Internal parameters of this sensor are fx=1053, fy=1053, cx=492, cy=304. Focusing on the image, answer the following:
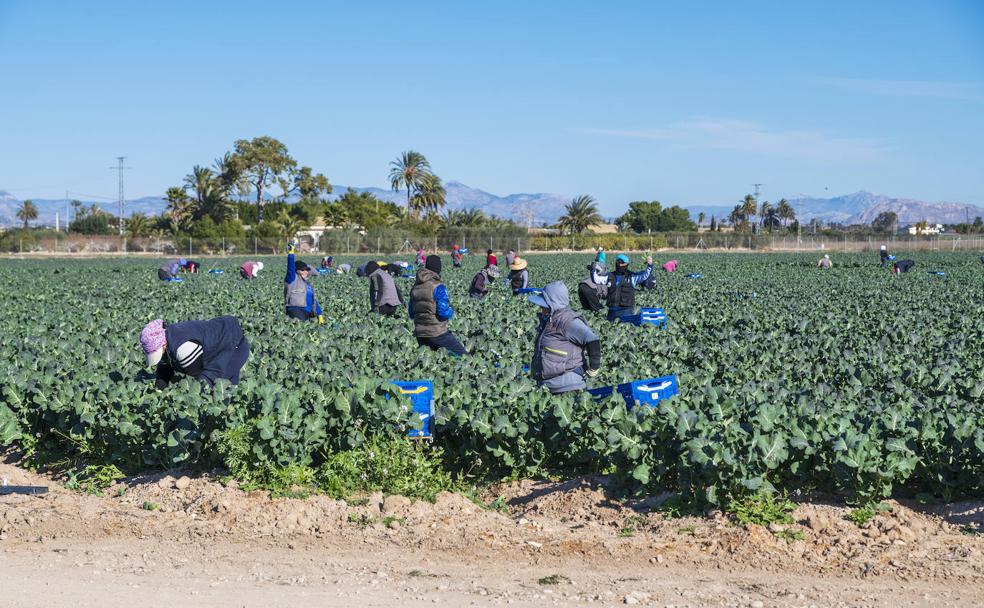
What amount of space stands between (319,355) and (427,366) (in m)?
1.75

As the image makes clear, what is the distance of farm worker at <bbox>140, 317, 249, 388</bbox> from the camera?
8539mm

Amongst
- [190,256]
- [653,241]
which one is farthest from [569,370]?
[653,241]

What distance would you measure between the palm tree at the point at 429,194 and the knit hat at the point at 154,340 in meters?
95.8

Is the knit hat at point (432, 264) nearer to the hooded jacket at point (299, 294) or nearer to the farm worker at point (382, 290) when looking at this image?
the farm worker at point (382, 290)

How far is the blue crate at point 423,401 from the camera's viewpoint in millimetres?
8547

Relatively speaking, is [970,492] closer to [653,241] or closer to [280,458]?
[280,458]

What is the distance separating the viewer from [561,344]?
8883mm

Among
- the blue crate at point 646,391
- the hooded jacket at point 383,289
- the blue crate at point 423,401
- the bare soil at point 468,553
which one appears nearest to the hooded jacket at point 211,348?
the bare soil at point 468,553

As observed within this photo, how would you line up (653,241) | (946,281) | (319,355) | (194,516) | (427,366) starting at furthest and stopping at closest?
1. (653,241)
2. (946,281)
3. (319,355)
4. (427,366)
5. (194,516)

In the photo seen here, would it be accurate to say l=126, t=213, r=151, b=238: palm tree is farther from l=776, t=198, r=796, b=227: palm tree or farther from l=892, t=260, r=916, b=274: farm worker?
l=776, t=198, r=796, b=227: palm tree

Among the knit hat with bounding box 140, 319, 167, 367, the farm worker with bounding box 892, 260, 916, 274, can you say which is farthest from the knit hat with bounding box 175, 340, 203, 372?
the farm worker with bounding box 892, 260, 916, 274

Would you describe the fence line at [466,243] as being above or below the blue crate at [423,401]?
above

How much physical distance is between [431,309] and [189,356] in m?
4.24

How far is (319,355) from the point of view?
12.2 meters
